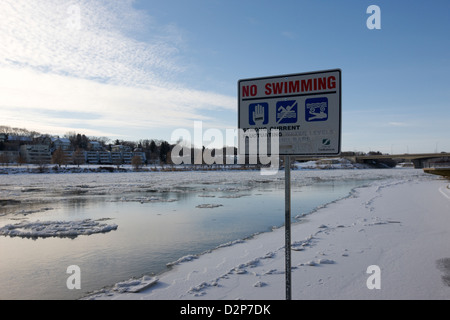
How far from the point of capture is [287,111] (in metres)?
3.32

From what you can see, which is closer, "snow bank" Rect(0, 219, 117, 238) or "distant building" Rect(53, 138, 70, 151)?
"snow bank" Rect(0, 219, 117, 238)

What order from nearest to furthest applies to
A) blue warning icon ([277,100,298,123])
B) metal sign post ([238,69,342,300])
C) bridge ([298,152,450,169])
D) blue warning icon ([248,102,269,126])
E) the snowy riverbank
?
1. metal sign post ([238,69,342,300])
2. blue warning icon ([277,100,298,123])
3. blue warning icon ([248,102,269,126])
4. the snowy riverbank
5. bridge ([298,152,450,169])

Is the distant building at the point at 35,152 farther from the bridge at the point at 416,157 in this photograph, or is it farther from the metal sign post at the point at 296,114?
the metal sign post at the point at 296,114

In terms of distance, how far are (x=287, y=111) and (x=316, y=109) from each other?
29 centimetres

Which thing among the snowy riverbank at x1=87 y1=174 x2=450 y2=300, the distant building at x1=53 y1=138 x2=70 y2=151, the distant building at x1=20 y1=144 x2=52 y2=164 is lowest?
the snowy riverbank at x1=87 y1=174 x2=450 y2=300

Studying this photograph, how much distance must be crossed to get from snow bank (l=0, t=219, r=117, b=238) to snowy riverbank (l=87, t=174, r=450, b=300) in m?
5.20

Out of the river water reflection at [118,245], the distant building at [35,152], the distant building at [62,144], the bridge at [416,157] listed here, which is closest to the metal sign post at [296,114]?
the river water reflection at [118,245]

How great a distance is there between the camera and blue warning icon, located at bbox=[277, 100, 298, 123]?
3.27 m

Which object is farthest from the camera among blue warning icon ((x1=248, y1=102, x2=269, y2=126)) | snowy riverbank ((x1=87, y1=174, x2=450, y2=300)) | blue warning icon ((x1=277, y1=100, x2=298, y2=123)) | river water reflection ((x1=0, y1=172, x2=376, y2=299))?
river water reflection ((x1=0, y1=172, x2=376, y2=299))

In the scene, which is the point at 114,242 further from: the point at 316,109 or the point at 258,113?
the point at 316,109

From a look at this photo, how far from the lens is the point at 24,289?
5.93 m

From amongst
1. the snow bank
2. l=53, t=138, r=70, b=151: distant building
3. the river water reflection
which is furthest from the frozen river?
l=53, t=138, r=70, b=151: distant building

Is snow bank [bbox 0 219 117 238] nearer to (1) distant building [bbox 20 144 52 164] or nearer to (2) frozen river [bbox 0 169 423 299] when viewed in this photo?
(2) frozen river [bbox 0 169 423 299]
